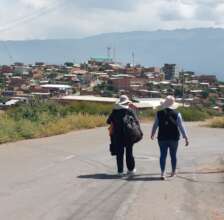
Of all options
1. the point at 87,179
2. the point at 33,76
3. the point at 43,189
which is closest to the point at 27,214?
the point at 43,189

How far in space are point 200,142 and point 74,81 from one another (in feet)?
161

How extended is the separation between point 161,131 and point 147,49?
464ft

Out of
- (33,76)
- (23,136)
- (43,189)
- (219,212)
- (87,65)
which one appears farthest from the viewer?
(87,65)

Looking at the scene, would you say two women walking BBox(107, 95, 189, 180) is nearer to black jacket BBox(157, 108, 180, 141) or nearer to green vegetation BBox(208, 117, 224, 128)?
black jacket BBox(157, 108, 180, 141)

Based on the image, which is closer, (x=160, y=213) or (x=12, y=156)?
(x=160, y=213)

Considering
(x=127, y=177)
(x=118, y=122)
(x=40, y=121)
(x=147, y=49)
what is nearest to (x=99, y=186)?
(x=127, y=177)

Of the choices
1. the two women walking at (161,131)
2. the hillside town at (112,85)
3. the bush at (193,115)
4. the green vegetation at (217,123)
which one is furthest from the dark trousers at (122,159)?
the hillside town at (112,85)

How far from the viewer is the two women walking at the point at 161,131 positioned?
14.0 m

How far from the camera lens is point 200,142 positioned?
22.6 m

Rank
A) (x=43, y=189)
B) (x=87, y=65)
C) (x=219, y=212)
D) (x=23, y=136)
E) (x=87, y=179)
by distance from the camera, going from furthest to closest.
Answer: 1. (x=87, y=65)
2. (x=23, y=136)
3. (x=87, y=179)
4. (x=43, y=189)
5. (x=219, y=212)

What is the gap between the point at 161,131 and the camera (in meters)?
14.0

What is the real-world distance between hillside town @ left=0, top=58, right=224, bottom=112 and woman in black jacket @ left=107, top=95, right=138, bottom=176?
77.0 ft

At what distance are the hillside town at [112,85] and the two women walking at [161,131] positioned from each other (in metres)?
23.5

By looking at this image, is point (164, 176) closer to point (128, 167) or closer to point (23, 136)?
point (128, 167)
